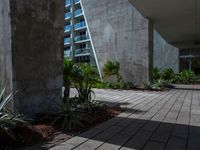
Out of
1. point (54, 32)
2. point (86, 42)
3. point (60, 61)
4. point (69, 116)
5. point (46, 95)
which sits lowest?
point (69, 116)

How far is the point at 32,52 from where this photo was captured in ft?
12.5

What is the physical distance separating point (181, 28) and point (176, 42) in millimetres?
6246

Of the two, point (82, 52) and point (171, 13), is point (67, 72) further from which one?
point (82, 52)

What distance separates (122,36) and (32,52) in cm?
979

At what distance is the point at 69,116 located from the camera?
3.77 meters

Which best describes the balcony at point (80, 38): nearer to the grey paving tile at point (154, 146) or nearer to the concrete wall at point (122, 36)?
the concrete wall at point (122, 36)

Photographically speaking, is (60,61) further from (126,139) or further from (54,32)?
(126,139)

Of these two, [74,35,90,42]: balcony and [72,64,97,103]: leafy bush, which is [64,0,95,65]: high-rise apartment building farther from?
[72,64,97,103]: leafy bush

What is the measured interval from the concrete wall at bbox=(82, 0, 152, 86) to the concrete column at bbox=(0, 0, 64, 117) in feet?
27.2

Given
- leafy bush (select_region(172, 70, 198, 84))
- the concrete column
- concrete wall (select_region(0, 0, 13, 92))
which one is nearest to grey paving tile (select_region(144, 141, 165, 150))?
the concrete column

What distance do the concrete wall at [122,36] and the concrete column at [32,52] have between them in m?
8.28

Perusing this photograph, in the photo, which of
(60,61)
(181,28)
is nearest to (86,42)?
(181,28)

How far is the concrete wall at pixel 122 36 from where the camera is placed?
11.9 metres

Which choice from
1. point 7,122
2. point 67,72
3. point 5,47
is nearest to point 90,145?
point 7,122
